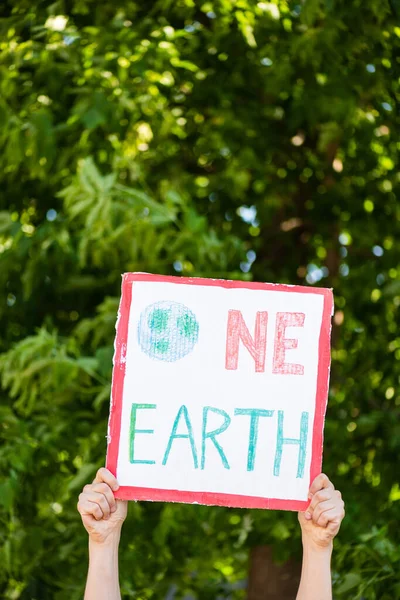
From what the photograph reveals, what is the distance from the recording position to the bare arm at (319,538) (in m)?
2.22

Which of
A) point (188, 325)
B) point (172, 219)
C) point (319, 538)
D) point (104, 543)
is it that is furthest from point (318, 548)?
point (172, 219)

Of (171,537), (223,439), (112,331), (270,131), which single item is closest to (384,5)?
(270,131)

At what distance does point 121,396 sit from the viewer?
2.33 meters

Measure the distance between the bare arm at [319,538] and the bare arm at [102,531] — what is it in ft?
1.39

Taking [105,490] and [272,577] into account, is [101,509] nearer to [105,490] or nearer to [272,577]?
[105,490]

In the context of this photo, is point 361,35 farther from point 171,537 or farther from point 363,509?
point 171,537

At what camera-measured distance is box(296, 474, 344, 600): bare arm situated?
7.29 feet

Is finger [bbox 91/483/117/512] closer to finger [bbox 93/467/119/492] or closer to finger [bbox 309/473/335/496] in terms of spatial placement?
finger [bbox 93/467/119/492]

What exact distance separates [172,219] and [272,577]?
1.81m

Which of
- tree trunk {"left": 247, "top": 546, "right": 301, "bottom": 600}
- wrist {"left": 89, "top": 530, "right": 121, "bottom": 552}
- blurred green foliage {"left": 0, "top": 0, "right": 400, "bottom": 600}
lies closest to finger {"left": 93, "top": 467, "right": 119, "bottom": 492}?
wrist {"left": 89, "top": 530, "right": 121, "bottom": 552}

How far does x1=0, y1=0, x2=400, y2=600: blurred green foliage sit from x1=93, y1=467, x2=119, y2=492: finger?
0.93 metres

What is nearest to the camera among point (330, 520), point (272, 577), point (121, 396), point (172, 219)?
point (330, 520)

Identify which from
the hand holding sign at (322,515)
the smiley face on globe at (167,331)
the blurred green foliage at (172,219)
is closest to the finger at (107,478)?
the smiley face on globe at (167,331)

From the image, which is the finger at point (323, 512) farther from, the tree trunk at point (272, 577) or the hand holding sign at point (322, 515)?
the tree trunk at point (272, 577)
